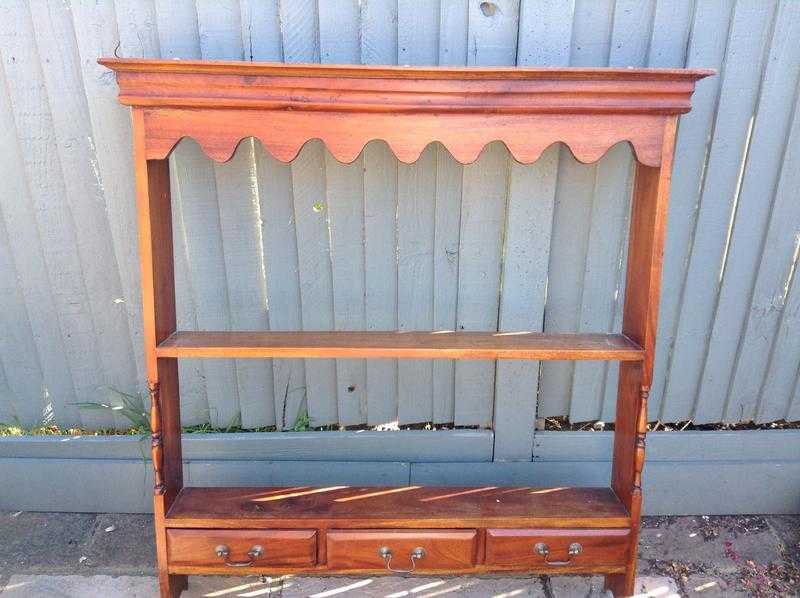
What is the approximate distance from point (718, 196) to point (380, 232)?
121 centimetres

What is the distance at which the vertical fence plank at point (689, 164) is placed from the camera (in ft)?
6.24

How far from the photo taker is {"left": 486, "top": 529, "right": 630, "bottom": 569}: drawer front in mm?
1818

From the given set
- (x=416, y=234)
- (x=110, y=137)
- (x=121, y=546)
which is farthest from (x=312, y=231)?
(x=121, y=546)

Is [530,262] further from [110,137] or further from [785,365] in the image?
[110,137]

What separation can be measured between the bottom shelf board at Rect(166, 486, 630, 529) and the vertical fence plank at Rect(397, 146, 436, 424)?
39cm

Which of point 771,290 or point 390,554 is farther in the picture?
point 771,290

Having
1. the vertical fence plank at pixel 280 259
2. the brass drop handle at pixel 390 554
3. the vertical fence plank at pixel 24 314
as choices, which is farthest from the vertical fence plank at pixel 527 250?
the vertical fence plank at pixel 24 314

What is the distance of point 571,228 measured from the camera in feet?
6.84

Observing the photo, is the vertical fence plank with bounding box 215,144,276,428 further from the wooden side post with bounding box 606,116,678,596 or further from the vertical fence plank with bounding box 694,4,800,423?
the vertical fence plank with bounding box 694,4,800,423

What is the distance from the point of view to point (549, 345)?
5.87ft

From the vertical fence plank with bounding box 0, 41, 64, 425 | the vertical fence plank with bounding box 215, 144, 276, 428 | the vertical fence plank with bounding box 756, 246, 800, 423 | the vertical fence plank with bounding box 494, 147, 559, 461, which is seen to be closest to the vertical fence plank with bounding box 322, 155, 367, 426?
the vertical fence plank with bounding box 215, 144, 276, 428

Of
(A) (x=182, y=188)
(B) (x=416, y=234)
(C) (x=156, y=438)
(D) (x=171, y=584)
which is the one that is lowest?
(D) (x=171, y=584)

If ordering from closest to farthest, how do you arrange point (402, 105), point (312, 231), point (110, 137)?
1. point (402, 105)
2. point (110, 137)
3. point (312, 231)

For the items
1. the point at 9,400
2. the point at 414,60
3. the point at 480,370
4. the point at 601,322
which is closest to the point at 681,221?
the point at 601,322
